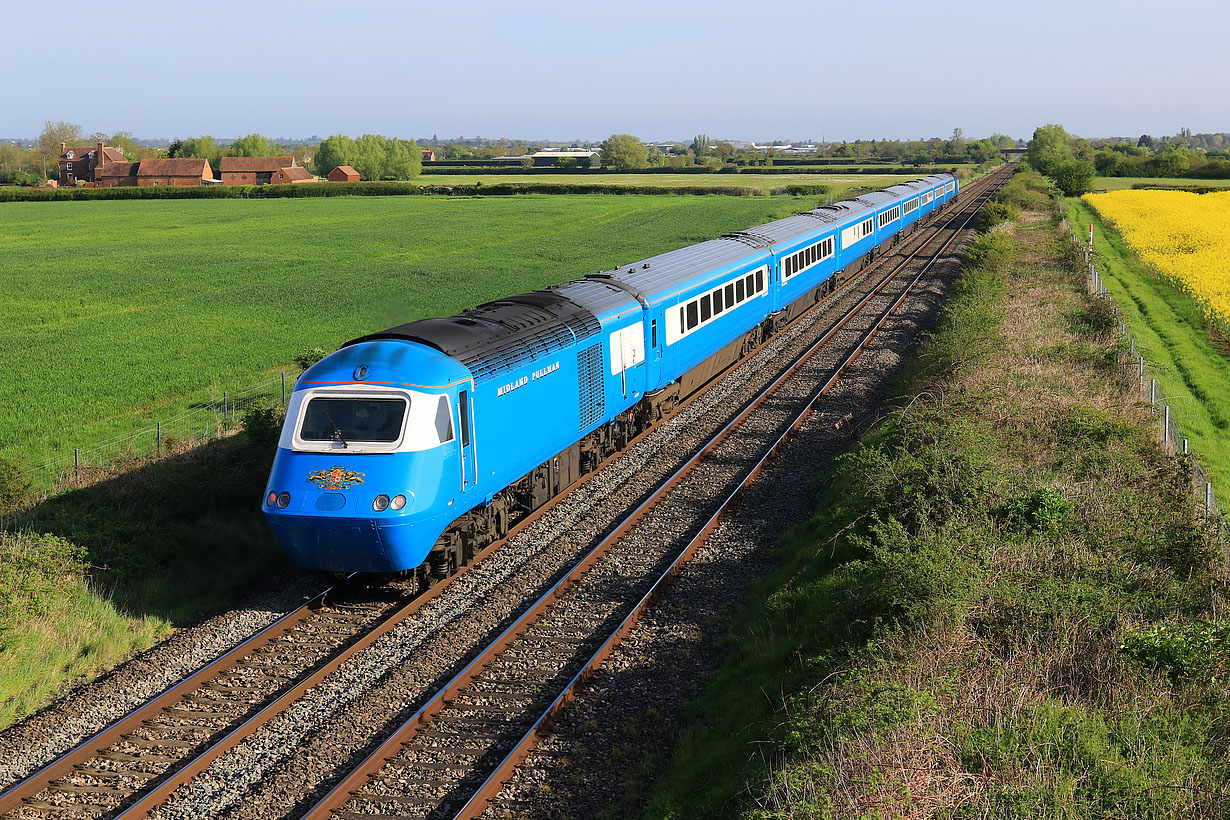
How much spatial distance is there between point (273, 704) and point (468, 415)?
4.34 meters

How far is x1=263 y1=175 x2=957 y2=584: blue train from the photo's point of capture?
1176cm

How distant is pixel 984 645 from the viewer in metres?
9.07

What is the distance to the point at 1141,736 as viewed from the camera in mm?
7387

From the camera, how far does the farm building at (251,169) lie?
457 ft

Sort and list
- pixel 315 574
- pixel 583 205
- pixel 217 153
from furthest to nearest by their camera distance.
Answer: pixel 217 153, pixel 583 205, pixel 315 574

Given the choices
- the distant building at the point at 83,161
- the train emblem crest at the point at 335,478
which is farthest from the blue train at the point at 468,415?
the distant building at the point at 83,161

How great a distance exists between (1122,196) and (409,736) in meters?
90.5

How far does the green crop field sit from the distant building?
1646 inches

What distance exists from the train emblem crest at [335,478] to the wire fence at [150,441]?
714cm

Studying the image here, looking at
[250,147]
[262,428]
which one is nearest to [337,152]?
[250,147]

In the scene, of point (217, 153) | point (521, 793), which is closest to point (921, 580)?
point (521, 793)

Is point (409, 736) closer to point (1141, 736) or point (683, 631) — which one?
point (683, 631)

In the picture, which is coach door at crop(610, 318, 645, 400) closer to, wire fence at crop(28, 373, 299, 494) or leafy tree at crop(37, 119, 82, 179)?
wire fence at crop(28, 373, 299, 494)

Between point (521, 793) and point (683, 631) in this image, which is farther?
point (683, 631)
